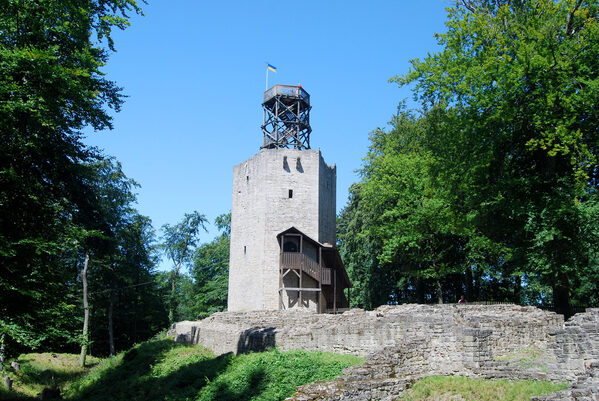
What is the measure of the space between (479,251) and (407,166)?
578cm

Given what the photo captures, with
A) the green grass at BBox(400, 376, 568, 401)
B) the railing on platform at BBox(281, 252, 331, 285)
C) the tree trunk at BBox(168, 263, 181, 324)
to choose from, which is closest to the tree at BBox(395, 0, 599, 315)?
the green grass at BBox(400, 376, 568, 401)

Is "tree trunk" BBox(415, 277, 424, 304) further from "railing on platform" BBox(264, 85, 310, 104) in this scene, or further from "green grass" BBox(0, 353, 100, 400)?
"green grass" BBox(0, 353, 100, 400)

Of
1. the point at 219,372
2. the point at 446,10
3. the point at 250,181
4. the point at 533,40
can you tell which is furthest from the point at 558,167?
the point at 250,181

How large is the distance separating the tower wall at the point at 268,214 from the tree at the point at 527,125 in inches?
482

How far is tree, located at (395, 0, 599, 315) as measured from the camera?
51.0ft

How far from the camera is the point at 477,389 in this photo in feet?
32.9

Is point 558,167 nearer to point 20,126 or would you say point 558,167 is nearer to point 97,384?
point 20,126

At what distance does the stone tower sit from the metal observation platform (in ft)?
0.22

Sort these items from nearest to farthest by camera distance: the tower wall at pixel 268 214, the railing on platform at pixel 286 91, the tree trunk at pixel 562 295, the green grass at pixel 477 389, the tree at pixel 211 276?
the green grass at pixel 477 389 → the tree trunk at pixel 562 295 → the tower wall at pixel 268 214 → the railing on platform at pixel 286 91 → the tree at pixel 211 276

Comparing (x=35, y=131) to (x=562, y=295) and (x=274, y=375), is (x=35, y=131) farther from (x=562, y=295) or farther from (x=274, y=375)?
(x=562, y=295)

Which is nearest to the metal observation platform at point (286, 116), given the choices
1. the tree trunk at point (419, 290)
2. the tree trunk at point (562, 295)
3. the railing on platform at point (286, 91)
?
the railing on platform at point (286, 91)

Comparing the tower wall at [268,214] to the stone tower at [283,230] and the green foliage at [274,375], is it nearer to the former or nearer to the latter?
the stone tower at [283,230]

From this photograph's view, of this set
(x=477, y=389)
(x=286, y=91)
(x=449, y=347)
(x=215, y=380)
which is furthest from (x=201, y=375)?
(x=286, y=91)

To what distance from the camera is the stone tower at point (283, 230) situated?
28.6 meters
